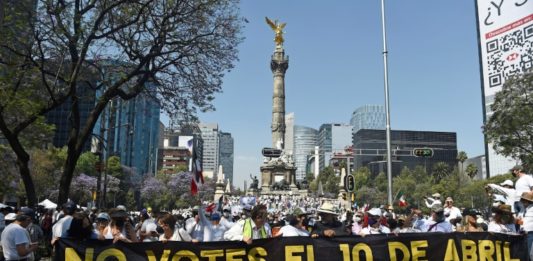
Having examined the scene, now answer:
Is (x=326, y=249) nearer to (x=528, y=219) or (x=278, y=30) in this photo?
(x=528, y=219)

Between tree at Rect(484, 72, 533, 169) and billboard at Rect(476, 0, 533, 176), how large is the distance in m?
45.9

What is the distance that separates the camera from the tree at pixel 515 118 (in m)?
30.0

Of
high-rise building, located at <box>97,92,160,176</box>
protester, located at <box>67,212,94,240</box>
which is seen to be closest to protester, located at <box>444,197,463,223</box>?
protester, located at <box>67,212,94,240</box>

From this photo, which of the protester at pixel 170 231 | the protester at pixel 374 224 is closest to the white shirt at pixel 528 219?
the protester at pixel 374 224

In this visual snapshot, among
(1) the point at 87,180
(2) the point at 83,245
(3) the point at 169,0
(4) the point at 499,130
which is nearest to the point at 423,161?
(1) the point at 87,180

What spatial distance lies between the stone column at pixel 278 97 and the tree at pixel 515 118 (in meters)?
54.1

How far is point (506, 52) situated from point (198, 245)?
8427 cm

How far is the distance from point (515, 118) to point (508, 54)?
55888mm

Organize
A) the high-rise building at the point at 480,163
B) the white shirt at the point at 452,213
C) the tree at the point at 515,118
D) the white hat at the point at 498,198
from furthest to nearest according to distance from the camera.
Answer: the high-rise building at the point at 480,163 < the tree at the point at 515,118 < the white shirt at the point at 452,213 < the white hat at the point at 498,198

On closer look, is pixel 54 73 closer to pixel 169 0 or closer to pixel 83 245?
pixel 169 0

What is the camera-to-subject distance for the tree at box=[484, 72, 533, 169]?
98.6 feet

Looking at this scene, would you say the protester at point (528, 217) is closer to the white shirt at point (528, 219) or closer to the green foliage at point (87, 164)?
the white shirt at point (528, 219)

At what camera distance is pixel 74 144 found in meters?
17.9

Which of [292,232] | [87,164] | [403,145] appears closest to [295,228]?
[292,232]
